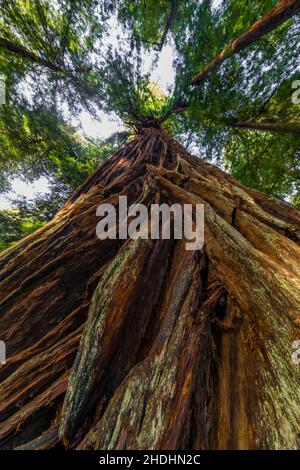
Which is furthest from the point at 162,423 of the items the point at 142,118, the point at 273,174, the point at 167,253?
the point at 142,118

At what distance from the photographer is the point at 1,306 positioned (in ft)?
4.24

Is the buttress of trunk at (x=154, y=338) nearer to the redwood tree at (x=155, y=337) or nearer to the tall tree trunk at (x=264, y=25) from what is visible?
the redwood tree at (x=155, y=337)

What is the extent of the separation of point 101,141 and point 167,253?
6.01m

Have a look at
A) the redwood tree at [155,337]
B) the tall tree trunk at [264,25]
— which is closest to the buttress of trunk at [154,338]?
the redwood tree at [155,337]

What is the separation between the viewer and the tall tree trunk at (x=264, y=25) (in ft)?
8.75

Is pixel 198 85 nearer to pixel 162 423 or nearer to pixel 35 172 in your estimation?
pixel 35 172

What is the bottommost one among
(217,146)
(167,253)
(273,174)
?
(167,253)

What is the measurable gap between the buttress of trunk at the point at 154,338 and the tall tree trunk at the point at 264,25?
9.87 feet

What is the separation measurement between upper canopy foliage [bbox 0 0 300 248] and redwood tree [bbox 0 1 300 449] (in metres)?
3.82

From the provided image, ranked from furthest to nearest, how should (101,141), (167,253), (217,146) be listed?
(101,141) → (217,146) → (167,253)

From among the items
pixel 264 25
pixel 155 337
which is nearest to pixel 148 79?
pixel 264 25

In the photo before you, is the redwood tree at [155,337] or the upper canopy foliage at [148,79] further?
the upper canopy foliage at [148,79]

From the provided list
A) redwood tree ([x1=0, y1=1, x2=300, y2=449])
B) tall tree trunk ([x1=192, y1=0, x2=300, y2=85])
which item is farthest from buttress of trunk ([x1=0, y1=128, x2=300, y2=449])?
tall tree trunk ([x1=192, y1=0, x2=300, y2=85])

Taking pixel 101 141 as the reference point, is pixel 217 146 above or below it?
below
